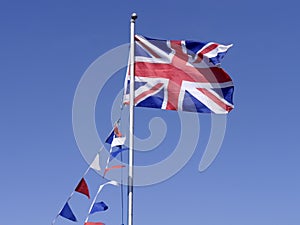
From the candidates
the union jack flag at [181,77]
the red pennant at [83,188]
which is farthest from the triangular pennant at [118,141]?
the red pennant at [83,188]

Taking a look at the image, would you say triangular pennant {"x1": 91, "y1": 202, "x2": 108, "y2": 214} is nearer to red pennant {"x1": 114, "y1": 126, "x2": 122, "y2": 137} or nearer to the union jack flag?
red pennant {"x1": 114, "y1": 126, "x2": 122, "y2": 137}

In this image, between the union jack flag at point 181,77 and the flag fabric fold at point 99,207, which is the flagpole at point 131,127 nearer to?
the union jack flag at point 181,77

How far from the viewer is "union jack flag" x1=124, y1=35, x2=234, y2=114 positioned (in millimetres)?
28625

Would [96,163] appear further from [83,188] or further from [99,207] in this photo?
[99,207]

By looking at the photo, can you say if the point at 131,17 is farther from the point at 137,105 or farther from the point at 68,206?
the point at 68,206

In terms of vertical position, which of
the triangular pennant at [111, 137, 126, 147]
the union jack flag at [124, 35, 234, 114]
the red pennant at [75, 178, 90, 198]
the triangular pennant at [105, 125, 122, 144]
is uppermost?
the union jack flag at [124, 35, 234, 114]

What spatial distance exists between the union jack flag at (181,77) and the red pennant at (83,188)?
8.46ft

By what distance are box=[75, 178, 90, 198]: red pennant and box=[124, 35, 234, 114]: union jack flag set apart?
2.58 metres

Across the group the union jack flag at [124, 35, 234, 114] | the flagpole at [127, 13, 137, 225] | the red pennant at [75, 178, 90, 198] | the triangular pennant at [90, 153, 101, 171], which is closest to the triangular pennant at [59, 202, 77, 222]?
the red pennant at [75, 178, 90, 198]

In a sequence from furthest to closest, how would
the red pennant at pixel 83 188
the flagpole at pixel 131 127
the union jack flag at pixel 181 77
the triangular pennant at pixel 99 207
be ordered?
1. the union jack flag at pixel 181 77
2. the red pennant at pixel 83 188
3. the triangular pennant at pixel 99 207
4. the flagpole at pixel 131 127

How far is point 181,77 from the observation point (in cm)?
2923

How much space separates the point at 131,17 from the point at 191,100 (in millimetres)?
2967

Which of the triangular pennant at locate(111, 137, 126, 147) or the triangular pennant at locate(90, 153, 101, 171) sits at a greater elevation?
the triangular pennant at locate(111, 137, 126, 147)

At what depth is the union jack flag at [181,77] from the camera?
28625 millimetres
